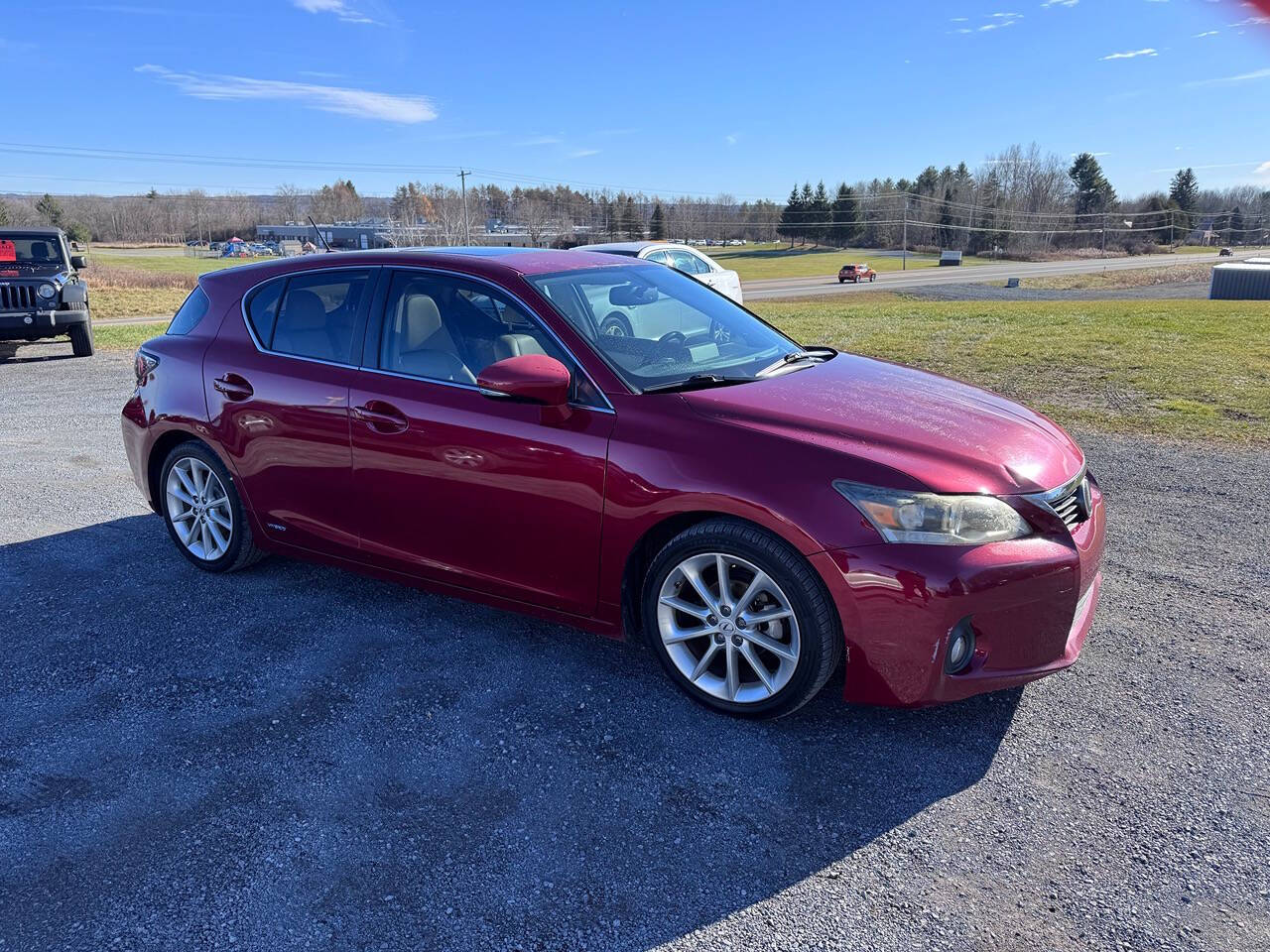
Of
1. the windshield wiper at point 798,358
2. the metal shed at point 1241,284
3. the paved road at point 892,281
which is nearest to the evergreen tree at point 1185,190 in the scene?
the paved road at point 892,281

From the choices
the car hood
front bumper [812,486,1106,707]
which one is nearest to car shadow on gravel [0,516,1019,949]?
Result: front bumper [812,486,1106,707]

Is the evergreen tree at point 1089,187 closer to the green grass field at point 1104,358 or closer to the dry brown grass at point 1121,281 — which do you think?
the dry brown grass at point 1121,281

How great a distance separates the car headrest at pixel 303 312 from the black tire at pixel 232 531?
0.86m

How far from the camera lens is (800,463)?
120 inches

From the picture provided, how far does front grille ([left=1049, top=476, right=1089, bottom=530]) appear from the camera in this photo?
10.5 ft

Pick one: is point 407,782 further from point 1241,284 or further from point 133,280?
point 133,280

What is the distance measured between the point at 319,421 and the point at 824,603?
2.49m

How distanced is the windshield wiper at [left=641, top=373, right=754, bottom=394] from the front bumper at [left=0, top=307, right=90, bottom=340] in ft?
45.8

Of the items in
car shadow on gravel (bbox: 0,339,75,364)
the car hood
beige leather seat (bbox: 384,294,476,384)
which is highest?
beige leather seat (bbox: 384,294,476,384)

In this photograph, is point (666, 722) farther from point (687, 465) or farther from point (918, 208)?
point (918, 208)

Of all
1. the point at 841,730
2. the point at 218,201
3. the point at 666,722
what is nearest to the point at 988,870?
the point at 841,730

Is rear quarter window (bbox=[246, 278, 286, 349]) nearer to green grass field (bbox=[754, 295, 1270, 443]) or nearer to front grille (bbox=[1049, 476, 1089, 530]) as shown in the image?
front grille (bbox=[1049, 476, 1089, 530])

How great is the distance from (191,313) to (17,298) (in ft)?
37.6

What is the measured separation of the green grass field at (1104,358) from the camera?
8367 millimetres
